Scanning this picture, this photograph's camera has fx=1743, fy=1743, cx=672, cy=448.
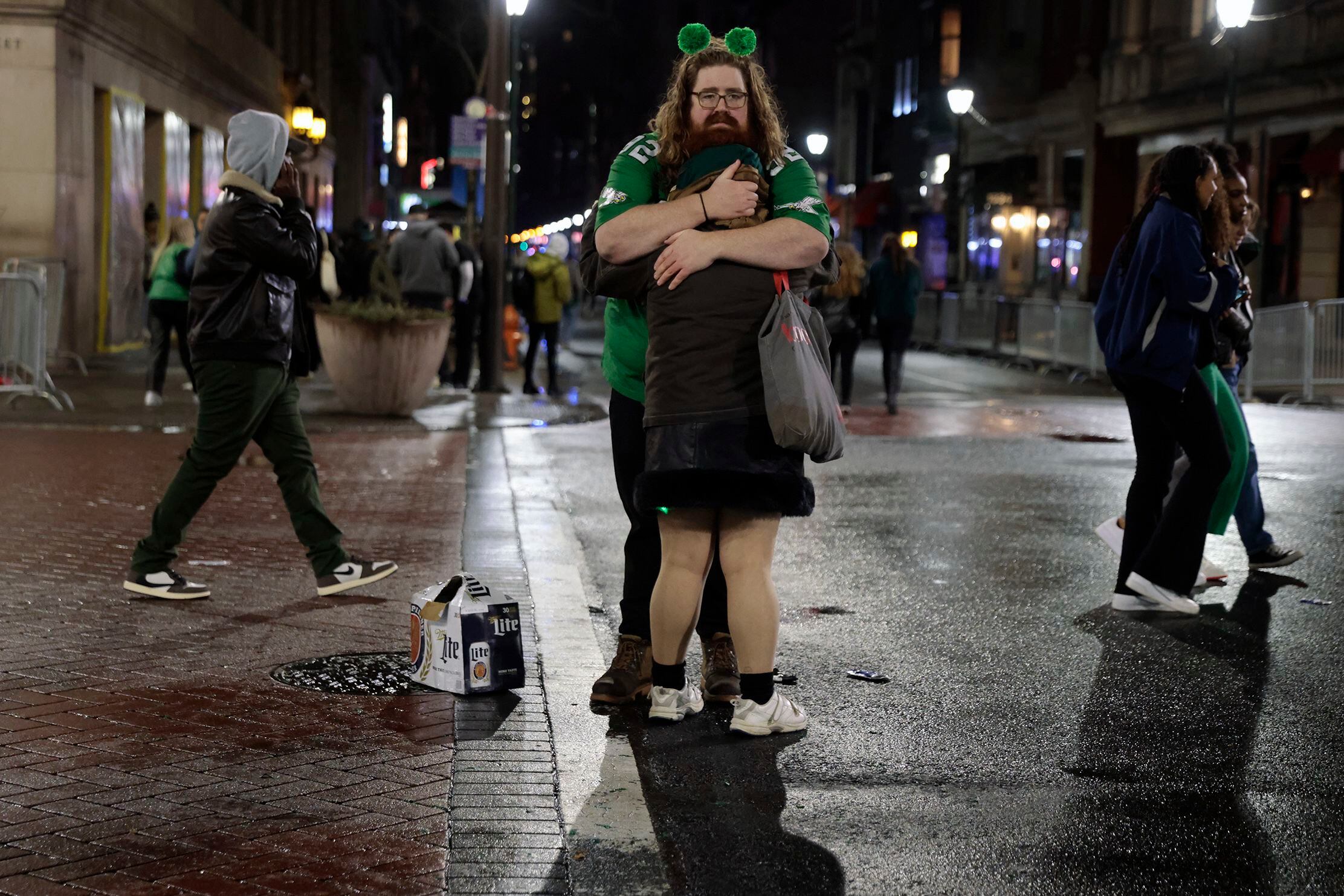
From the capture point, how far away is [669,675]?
16.9 feet

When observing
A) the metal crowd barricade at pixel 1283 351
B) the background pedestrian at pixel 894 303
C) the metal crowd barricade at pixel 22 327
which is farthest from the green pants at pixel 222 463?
the metal crowd barricade at pixel 1283 351

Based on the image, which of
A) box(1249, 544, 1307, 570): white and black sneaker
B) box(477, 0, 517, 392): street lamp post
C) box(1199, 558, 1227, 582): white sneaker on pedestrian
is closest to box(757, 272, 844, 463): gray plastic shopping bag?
box(1199, 558, 1227, 582): white sneaker on pedestrian

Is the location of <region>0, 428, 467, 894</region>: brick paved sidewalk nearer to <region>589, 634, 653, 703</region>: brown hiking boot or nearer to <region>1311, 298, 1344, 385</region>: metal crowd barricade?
<region>589, 634, 653, 703</region>: brown hiking boot

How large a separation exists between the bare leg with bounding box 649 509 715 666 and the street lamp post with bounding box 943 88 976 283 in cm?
2827

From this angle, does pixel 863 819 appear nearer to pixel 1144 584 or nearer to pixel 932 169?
pixel 1144 584

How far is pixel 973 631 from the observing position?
6.74 meters

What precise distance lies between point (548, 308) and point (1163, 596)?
41.4 feet

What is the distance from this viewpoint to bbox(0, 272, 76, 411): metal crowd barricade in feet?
48.4

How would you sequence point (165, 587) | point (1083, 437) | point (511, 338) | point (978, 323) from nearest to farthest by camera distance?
point (165, 587), point (1083, 437), point (511, 338), point (978, 323)

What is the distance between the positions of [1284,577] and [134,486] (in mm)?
6439

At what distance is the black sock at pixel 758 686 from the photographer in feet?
16.4

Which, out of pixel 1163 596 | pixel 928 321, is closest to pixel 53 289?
pixel 1163 596

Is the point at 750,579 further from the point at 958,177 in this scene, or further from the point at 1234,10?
the point at 958,177

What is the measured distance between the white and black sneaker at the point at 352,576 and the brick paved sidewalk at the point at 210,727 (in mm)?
85
